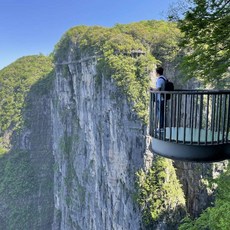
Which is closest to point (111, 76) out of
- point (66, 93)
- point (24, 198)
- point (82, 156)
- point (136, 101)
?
point (136, 101)

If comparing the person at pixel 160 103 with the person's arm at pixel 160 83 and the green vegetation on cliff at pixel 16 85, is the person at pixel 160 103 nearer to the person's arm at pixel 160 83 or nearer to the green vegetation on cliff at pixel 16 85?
the person's arm at pixel 160 83

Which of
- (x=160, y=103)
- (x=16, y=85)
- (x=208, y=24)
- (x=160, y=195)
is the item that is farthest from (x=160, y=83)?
(x=16, y=85)

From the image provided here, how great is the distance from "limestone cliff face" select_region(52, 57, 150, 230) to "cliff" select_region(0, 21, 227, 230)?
82 millimetres

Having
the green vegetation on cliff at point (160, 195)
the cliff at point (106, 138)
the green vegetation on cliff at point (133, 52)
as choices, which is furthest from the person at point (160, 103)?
the green vegetation on cliff at point (133, 52)

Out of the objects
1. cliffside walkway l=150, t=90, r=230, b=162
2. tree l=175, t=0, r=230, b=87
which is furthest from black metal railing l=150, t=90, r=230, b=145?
tree l=175, t=0, r=230, b=87

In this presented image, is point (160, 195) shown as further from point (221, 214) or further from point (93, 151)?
point (221, 214)

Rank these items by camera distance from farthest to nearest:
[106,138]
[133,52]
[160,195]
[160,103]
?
1. [106,138]
2. [133,52]
3. [160,195]
4. [160,103]

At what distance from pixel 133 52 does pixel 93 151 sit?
12.2 meters

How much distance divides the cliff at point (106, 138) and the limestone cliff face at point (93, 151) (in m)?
0.08

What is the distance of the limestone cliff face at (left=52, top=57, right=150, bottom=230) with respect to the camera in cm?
2620

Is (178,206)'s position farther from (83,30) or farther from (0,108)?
(0,108)

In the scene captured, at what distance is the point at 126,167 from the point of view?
26469 mm

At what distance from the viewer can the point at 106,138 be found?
29.6 m

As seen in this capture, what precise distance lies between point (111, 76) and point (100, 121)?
5320 mm
